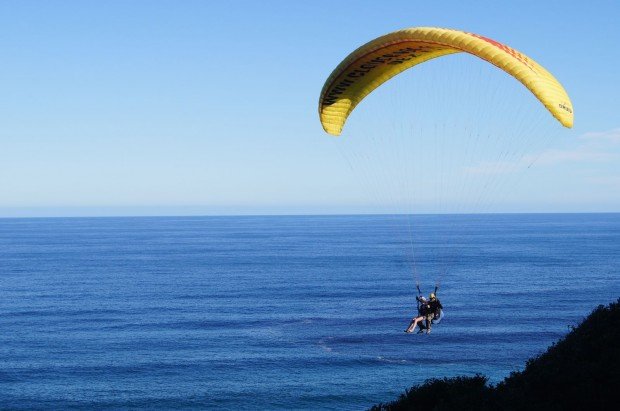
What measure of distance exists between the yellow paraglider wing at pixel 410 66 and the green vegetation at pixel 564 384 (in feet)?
24.0

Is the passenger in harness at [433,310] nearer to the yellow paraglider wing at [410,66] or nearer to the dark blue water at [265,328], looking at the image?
the yellow paraglider wing at [410,66]

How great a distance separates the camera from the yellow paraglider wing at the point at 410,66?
70.2ft

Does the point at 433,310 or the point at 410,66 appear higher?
the point at 410,66

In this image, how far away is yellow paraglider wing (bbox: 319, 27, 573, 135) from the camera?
2139 centimetres

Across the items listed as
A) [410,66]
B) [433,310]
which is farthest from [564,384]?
[410,66]

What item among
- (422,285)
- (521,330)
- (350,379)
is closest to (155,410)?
(350,379)

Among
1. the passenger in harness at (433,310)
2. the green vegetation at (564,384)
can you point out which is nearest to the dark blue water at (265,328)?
the passenger in harness at (433,310)

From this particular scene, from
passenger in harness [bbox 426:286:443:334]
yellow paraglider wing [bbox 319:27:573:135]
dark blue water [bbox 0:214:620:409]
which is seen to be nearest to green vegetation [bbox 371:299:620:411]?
passenger in harness [bbox 426:286:443:334]

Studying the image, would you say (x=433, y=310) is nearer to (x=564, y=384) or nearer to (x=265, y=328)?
(x=564, y=384)

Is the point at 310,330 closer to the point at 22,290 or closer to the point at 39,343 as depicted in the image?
the point at 39,343

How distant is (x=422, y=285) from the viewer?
4564 inches

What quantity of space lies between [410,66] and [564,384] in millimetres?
13485

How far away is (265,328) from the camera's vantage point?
244 feet

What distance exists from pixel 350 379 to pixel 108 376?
20.2m
